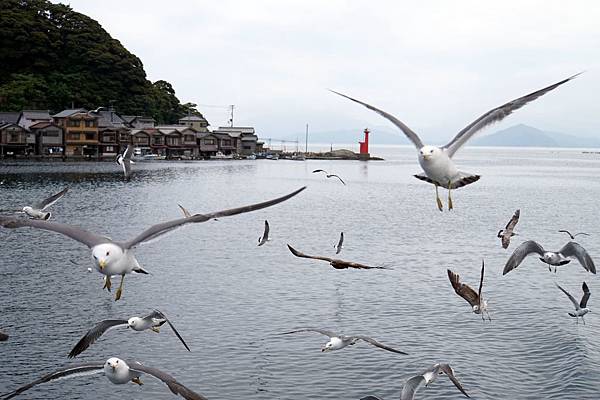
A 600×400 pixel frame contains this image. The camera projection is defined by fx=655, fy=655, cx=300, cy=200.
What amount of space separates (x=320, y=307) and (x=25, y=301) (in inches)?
394

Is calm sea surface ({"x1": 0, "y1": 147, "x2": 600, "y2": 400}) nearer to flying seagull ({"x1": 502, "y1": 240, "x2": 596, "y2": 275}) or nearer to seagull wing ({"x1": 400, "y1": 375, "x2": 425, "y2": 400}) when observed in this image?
flying seagull ({"x1": 502, "y1": 240, "x2": 596, "y2": 275})

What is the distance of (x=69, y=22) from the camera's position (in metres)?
114

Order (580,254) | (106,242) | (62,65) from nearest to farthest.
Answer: (106,242) < (580,254) < (62,65)

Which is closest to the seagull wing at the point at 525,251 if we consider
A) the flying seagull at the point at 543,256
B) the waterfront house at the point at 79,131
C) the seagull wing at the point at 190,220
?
the flying seagull at the point at 543,256

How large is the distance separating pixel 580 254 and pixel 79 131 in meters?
90.0

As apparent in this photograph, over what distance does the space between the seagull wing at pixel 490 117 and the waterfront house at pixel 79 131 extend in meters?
88.3

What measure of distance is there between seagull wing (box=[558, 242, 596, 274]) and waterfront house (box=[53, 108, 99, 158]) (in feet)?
281

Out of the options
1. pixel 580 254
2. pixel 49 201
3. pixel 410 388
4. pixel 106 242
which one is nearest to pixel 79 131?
pixel 49 201

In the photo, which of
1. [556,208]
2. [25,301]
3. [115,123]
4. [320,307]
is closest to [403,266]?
[320,307]

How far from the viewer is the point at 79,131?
9525cm

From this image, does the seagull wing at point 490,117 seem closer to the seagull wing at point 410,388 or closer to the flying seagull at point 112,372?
the seagull wing at point 410,388

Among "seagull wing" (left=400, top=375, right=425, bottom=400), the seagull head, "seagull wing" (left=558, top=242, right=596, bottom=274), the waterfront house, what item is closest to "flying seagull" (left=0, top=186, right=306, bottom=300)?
the seagull head

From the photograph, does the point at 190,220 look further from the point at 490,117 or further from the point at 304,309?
the point at 304,309

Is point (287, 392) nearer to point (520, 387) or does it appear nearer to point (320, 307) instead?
point (520, 387)
